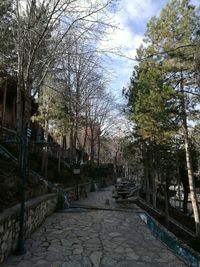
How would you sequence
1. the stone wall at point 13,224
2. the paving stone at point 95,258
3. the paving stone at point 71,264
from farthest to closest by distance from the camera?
the paving stone at point 95,258
the paving stone at point 71,264
the stone wall at point 13,224

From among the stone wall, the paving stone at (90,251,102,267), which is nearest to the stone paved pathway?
the paving stone at (90,251,102,267)

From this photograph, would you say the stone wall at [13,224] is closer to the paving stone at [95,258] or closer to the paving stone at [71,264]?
the paving stone at [71,264]

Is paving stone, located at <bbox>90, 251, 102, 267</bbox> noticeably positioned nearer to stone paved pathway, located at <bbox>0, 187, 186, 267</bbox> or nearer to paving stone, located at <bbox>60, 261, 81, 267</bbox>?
stone paved pathway, located at <bbox>0, 187, 186, 267</bbox>

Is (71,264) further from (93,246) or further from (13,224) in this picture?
(13,224)

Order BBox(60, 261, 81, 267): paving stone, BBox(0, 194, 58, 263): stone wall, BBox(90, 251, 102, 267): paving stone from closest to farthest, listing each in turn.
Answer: BBox(0, 194, 58, 263): stone wall, BBox(60, 261, 81, 267): paving stone, BBox(90, 251, 102, 267): paving stone

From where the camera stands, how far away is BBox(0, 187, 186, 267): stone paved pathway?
5406 mm

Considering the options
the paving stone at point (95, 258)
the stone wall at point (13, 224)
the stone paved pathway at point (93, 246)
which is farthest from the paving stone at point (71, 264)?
the stone wall at point (13, 224)

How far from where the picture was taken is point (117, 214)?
1098 centimetres

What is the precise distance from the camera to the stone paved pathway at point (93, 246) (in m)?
5.41

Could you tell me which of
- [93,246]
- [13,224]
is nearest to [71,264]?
[93,246]

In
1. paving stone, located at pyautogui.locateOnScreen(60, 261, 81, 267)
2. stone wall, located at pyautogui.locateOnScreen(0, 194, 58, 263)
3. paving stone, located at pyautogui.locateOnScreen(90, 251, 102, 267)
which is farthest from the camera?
paving stone, located at pyautogui.locateOnScreen(90, 251, 102, 267)

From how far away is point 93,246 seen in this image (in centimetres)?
653

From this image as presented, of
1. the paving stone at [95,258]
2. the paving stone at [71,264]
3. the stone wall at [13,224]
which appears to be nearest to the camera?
the stone wall at [13,224]

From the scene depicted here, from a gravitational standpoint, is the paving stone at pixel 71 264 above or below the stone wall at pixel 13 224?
below
